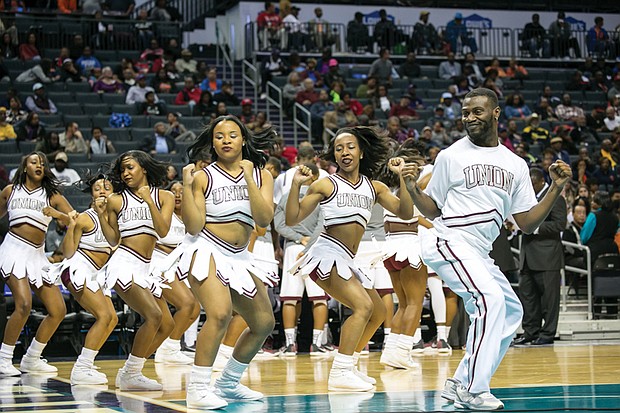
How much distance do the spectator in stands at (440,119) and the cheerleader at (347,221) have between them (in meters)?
11.6

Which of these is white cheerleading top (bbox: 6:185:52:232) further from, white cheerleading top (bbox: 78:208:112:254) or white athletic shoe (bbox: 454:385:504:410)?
white athletic shoe (bbox: 454:385:504:410)

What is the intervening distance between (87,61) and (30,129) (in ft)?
11.3

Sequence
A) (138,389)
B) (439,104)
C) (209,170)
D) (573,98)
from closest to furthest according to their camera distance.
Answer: (209,170)
(138,389)
(439,104)
(573,98)

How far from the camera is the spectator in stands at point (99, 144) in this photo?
16.1 meters

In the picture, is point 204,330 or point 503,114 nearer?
point 204,330

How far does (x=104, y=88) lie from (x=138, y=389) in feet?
38.5

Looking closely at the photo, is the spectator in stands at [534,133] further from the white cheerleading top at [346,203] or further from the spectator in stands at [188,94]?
the white cheerleading top at [346,203]

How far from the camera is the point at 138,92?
60.0 feet

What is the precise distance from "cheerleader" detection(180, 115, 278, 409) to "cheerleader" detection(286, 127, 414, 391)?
62cm

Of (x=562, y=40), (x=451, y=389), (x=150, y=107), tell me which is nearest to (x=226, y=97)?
(x=150, y=107)

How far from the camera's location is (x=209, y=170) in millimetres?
6516

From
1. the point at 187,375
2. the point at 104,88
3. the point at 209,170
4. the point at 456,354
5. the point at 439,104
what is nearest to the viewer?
the point at 209,170

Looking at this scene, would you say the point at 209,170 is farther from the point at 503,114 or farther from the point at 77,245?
the point at 503,114

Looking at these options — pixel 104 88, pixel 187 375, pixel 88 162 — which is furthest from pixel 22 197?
pixel 104 88
